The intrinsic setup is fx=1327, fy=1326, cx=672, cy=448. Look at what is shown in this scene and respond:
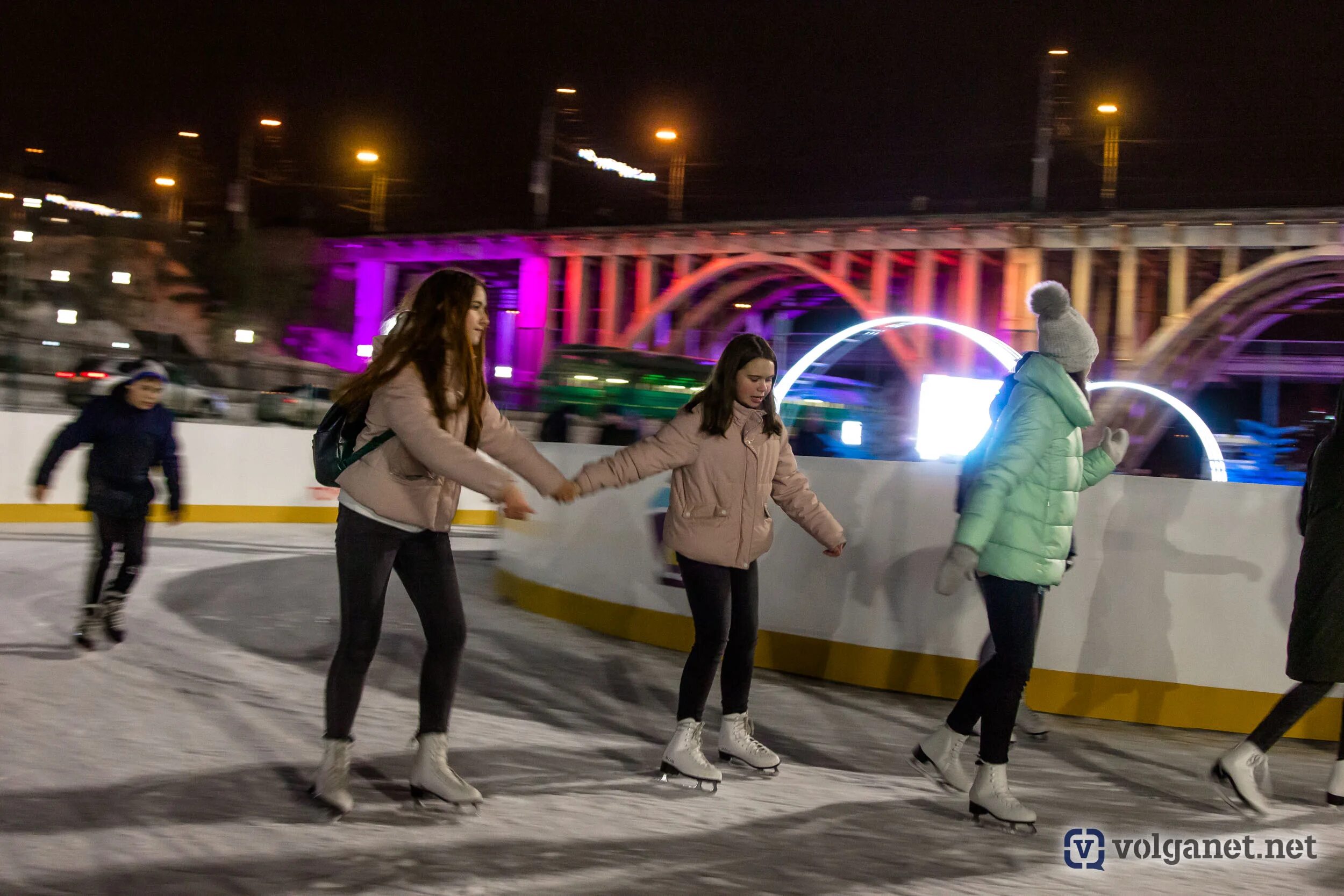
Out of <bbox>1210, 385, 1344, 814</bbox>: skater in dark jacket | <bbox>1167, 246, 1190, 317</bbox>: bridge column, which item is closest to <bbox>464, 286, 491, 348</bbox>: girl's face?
<bbox>1210, 385, 1344, 814</bbox>: skater in dark jacket

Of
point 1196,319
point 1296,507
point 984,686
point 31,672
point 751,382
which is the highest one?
point 1196,319

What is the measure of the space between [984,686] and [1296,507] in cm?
294

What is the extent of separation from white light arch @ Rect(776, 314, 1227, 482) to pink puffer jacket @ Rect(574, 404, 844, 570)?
11.1ft

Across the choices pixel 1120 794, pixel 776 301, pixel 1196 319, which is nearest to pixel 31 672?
pixel 1120 794

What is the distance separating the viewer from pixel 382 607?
4.32 metres

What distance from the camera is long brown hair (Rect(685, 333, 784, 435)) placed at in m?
5.04

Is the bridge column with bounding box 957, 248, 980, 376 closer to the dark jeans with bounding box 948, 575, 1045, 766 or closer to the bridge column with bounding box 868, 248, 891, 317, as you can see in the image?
the bridge column with bounding box 868, 248, 891, 317

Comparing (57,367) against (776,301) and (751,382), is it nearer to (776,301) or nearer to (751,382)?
(751,382)

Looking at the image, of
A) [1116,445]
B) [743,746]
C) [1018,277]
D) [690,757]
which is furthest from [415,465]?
[1018,277]

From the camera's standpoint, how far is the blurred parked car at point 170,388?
15.2 meters

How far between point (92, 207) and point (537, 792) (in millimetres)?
59491

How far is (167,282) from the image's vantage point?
57500mm

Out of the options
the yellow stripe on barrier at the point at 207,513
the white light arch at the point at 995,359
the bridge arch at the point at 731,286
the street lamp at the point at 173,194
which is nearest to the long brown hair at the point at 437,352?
the white light arch at the point at 995,359

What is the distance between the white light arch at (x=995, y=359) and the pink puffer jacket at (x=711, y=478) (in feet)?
11.1
